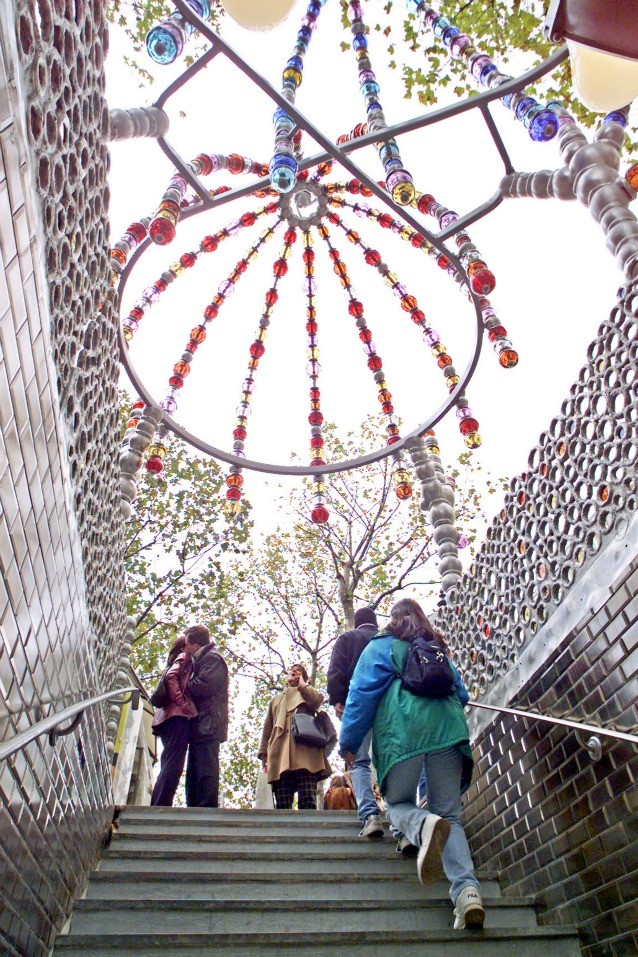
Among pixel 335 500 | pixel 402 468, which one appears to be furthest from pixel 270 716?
pixel 335 500

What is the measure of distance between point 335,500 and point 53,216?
50.0 ft

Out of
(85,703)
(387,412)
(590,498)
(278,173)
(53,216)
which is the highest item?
(387,412)

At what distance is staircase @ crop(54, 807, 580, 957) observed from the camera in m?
3.32

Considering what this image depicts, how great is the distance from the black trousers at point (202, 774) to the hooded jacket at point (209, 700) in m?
0.07

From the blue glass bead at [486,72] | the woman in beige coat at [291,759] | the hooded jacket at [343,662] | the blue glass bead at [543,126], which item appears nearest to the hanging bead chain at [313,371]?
the woman in beige coat at [291,759]

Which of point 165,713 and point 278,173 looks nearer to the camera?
point 278,173

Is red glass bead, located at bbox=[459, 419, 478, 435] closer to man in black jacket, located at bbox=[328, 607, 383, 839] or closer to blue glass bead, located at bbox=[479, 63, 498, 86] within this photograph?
man in black jacket, located at bbox=[328, 607, 383, 839]

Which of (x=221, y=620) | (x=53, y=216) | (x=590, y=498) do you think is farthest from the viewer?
(x=221, y=620)

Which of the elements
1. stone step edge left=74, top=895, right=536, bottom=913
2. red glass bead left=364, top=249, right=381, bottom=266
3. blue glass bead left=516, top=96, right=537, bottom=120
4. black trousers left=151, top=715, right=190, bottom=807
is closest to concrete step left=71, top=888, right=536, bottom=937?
stone step edge left=74, top=895, right=536, bottom=913

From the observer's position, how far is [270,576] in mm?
19266

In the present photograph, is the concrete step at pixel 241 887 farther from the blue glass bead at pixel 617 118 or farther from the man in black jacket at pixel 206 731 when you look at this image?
the blue glass bead at pixel 617 118

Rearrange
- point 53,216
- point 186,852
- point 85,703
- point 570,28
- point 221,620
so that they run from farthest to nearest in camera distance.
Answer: point 221,620 → point 186,852 → point 85,703 → point 53,216 → point 570,28

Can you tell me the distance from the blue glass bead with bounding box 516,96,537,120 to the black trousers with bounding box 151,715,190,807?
5037 millimetres

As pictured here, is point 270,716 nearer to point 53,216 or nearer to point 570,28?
point 53,216
